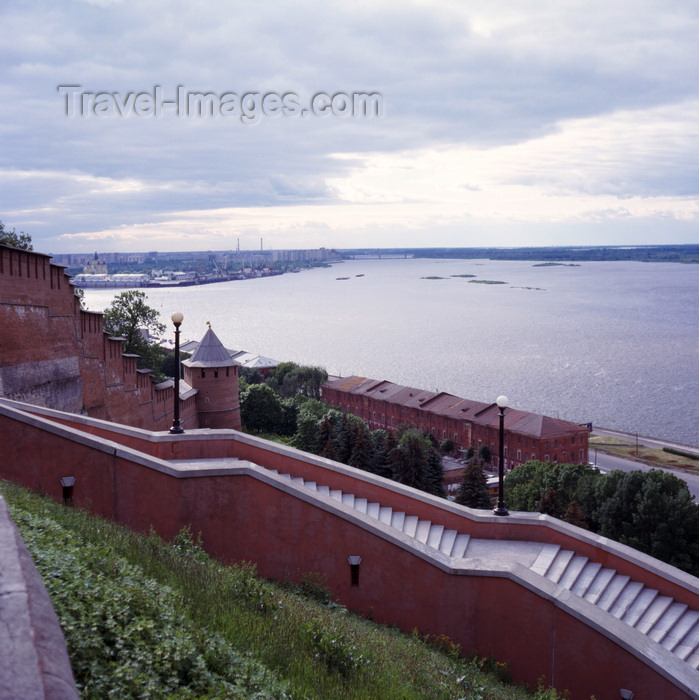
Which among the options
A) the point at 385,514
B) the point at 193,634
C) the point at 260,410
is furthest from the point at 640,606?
the point at 260,410

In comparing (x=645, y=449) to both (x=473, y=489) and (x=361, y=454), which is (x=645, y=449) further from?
(x=361, y=454)

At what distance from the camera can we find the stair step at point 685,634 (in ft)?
24.6

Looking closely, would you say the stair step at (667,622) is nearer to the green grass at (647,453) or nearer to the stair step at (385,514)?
the stair step at (385,514)

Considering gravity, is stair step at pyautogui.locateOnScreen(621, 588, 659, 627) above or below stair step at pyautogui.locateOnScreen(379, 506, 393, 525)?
below

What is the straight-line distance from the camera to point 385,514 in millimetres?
9188

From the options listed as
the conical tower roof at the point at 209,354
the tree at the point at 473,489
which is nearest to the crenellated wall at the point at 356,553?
the conical tower roof at the point at 209,354

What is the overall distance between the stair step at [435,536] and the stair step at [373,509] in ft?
2.44

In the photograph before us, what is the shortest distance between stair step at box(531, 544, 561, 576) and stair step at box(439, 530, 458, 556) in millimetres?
1008

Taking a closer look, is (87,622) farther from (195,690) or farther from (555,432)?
(555,432)

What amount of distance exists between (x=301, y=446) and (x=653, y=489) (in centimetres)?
1521

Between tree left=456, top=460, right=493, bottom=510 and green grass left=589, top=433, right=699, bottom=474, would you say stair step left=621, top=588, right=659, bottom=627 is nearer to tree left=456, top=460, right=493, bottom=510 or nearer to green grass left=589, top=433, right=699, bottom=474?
tree left=456, top=460, right=493, bottom=510

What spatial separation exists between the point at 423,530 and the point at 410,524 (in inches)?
7.6

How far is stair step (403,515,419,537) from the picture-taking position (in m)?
8.90

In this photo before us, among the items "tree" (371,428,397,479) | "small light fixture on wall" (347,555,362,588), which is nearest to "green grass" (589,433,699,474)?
"tree" (371,428,397,479)
